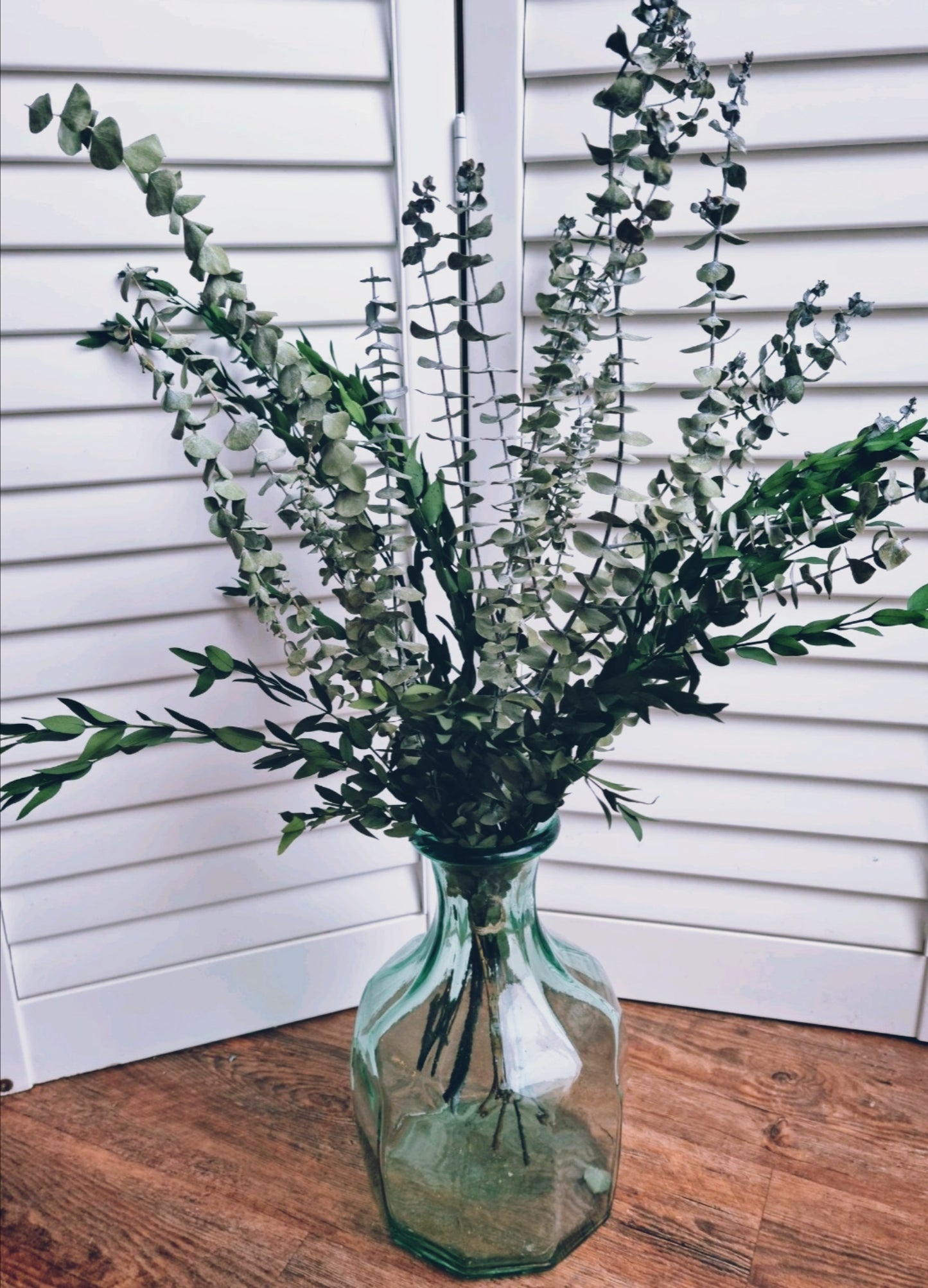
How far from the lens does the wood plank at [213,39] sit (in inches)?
32.9

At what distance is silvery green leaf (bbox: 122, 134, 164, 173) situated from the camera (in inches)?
22.5

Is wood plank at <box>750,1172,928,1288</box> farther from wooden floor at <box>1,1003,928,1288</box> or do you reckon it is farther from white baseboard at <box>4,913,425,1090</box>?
white baseboard at <box>4,913,425,1090</box>

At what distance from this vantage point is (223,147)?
2.94ft

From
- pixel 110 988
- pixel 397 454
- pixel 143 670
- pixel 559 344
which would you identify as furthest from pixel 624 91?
pixel 110 988

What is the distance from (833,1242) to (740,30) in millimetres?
999

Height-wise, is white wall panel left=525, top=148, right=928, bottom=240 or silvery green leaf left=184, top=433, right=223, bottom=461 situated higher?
white wall panel left=525, top=148, right=928, bottom=240

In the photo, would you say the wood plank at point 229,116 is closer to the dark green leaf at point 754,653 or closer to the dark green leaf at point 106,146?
the dark green leaf at point 106,146

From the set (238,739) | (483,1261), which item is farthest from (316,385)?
(483,1261)

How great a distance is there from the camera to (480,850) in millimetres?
756

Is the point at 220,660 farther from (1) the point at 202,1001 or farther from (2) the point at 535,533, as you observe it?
(1) the point at 202,1001

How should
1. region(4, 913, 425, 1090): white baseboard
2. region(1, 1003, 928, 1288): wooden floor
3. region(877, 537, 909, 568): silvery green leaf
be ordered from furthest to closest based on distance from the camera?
region(4, 913, 425, 1090): white baseboard → region(1, 1003, 928, 1288): wooden floor → region(877, 537, 909, 568): silvery green leaf

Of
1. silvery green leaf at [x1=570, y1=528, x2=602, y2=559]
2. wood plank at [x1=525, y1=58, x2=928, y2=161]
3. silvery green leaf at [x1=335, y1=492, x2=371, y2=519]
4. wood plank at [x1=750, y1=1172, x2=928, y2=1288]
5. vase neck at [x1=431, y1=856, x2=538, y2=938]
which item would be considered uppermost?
wood plank at [x1=525, y1=58, x2=928, y2=161]

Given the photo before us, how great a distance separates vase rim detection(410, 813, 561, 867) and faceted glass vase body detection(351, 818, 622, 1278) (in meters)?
0.01

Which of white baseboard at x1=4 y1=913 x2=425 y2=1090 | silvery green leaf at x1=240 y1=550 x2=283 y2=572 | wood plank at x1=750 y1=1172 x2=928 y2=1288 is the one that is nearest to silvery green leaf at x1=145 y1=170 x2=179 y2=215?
silvery green leaf at x1=240 y1=550 x2=283 y2=572
